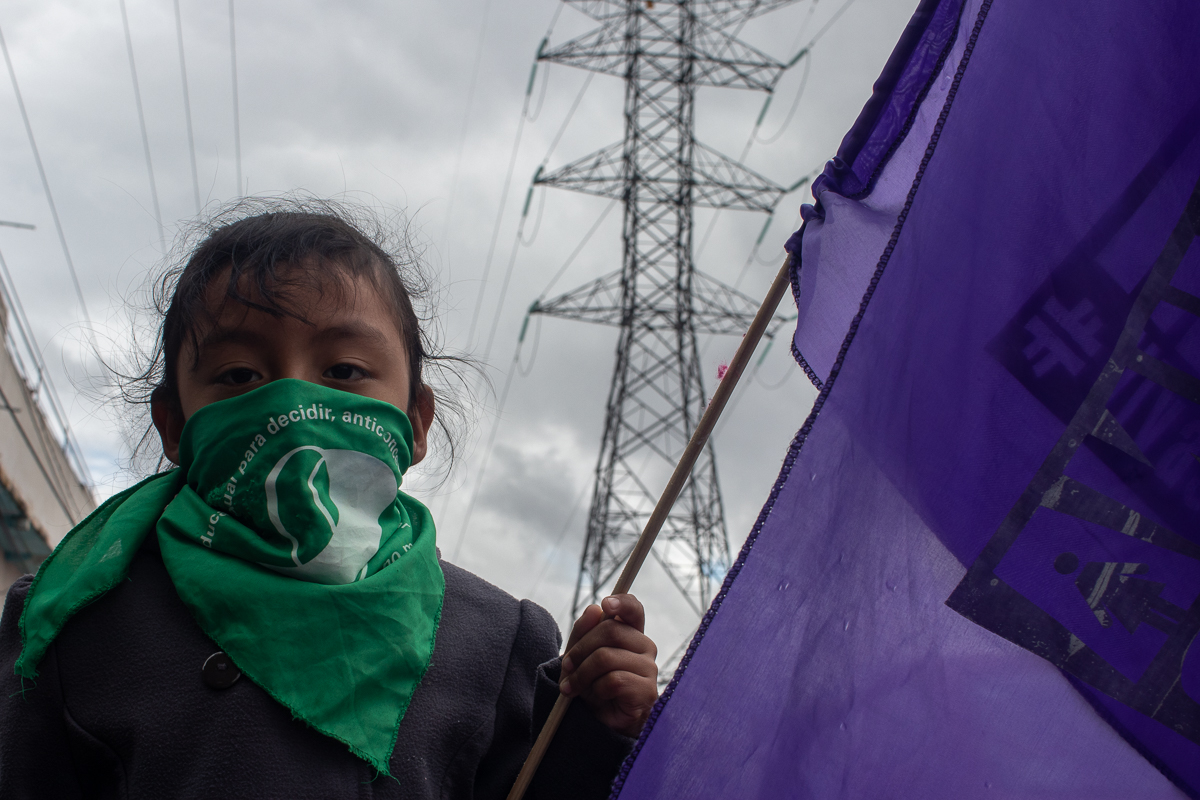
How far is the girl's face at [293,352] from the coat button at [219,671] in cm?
35

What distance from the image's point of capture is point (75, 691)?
1.01 meters

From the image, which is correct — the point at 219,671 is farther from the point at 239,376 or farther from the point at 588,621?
the point at 588,621

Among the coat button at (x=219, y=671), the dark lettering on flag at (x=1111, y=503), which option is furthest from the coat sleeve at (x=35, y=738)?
the dark lettering on flag at (x=1111, y=503)

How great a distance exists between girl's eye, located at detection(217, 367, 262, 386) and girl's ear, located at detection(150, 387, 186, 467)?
16 centimetres

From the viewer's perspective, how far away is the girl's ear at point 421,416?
4.72ft

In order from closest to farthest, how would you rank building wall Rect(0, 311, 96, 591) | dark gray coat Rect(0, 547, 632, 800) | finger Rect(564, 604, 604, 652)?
1. dark gray coat Rect(0, 547, 632, 800)
2. finger Rect(564, 604, 604, 652)
3. building wall Rect(0, 311, 96, 591)

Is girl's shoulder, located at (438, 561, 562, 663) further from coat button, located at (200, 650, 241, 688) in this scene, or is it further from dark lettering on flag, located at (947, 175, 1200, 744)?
dark lettering on flag, located at (947, 175, 1200, 744)

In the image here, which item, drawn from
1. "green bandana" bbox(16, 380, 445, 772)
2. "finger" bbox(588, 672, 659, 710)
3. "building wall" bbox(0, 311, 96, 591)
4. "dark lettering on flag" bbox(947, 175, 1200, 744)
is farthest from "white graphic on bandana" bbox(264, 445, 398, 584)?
"building wall" bbox(0, 311, 96, 591)

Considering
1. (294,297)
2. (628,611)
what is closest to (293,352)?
(294,297)

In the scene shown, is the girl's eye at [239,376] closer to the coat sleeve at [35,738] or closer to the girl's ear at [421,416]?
the girl's ear at [421,416]

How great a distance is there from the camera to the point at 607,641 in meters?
1.25

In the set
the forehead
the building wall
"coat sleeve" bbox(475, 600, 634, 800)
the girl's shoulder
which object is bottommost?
the building wall

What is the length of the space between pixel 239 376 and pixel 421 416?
0.38 meters

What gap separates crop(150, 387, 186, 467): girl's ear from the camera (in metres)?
1.29
